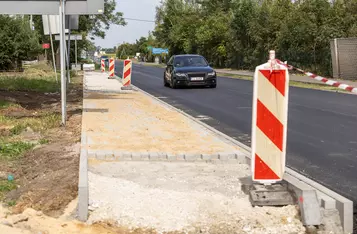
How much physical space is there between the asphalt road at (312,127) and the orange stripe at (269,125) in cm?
110

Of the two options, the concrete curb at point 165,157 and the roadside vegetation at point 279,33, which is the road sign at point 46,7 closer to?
the concrete curb at point 165,157

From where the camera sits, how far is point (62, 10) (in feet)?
34.2

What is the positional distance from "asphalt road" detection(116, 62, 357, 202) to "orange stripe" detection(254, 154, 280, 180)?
98 centimetres

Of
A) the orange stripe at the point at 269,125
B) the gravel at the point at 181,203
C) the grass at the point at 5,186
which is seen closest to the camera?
the gravel at the point at 181,203

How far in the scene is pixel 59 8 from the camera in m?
10.5

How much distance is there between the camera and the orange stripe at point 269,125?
206 inches

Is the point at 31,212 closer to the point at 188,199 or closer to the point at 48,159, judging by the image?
the point at 188,199

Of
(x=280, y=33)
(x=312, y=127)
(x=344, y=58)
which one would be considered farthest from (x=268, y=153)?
(x=280, y=33)

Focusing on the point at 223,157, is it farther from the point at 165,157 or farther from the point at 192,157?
the point at 165,157

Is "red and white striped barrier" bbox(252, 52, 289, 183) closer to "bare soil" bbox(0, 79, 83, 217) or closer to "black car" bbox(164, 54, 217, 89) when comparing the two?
"bare soil" bbox(0, 79, 83, 217)

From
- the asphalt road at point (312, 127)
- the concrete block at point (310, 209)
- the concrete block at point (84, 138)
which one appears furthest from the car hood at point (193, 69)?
the concrete block at point (310, 209)

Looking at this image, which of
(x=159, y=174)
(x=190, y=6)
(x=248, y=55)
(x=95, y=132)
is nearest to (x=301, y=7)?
(x=248, y=55)

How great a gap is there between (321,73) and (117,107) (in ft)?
69.4

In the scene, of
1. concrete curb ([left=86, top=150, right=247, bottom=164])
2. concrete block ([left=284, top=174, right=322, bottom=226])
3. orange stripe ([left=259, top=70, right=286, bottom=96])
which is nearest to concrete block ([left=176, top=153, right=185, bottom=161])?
concrete curb ([left=86, top=150, right=247, bottom=164])
